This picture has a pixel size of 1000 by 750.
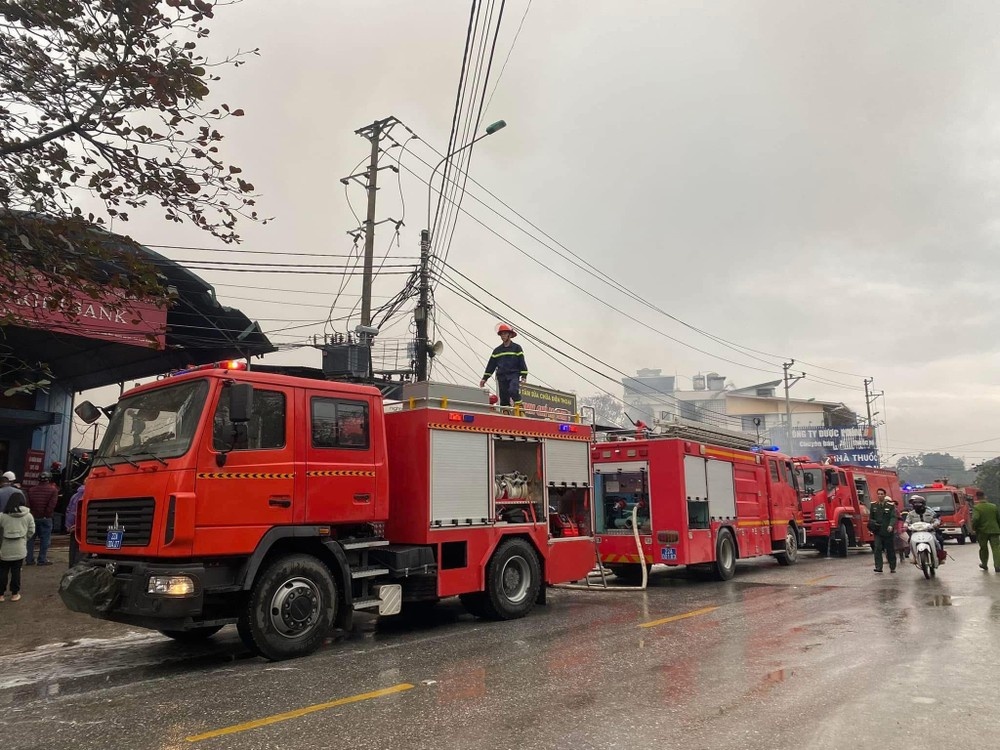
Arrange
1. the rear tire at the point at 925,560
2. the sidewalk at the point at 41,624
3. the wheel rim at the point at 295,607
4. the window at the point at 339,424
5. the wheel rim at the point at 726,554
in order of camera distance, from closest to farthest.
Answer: the wheel rim at the point at 295,607 → the window at the point at 339,424 → the sidewalk at the point at 41,624 → the rear tire at the point at 925,560 → the wheel rim at the point at 726,554

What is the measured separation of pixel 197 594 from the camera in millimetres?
6055

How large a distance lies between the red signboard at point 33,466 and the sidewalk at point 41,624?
7.38m

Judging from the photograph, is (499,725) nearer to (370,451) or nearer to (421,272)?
(370,451)

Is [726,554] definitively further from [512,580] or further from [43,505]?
[43,505]

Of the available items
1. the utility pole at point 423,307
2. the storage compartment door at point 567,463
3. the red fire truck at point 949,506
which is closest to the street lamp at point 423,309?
the utility pole at point 423,307

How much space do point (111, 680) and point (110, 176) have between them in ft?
13.9

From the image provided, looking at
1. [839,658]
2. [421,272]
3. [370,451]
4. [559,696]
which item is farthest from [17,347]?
[839,658]

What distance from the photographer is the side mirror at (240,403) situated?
248 inches

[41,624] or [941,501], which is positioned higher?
[941,501]

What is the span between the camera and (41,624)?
346 inches

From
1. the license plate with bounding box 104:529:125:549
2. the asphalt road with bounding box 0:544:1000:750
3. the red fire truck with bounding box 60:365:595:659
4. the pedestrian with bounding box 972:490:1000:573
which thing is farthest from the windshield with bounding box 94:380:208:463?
the pedestrian with bounding box 972:490:1000:573

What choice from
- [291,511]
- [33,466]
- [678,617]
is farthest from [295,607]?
[33,466]

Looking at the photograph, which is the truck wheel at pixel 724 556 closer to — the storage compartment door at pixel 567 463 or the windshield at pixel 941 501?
the storage compartment door at pixel 567 463

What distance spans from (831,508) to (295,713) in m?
18.0
